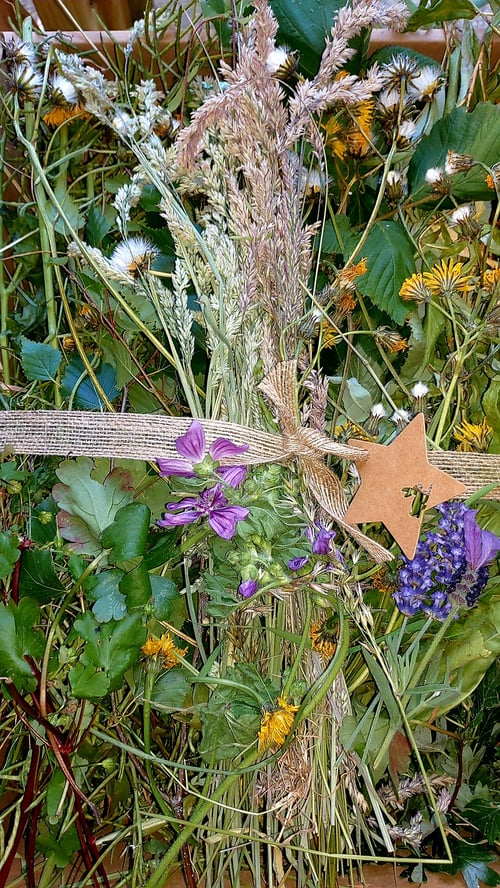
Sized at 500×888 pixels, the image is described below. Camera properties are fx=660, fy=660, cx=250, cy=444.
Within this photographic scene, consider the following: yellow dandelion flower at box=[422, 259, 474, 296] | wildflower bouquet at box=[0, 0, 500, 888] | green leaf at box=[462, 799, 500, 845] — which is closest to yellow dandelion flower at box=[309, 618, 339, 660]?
wildflower bouquet at box=[0, 0, 500, 888]

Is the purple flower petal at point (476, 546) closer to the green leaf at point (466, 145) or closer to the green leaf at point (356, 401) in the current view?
the green leaf at point (356, 401)

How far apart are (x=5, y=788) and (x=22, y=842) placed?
7 centimetres

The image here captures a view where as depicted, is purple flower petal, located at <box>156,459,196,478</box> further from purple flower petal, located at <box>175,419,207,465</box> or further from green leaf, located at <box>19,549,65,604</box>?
green leaf, located at <box>19,549,65,604</box>

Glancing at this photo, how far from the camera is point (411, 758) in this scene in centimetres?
69

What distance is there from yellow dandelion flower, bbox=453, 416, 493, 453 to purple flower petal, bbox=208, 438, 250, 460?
0.76 ft

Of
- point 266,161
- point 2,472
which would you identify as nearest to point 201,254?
point 266,161

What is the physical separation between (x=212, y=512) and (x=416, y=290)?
31cm

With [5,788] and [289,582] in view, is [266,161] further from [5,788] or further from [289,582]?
[5,788]

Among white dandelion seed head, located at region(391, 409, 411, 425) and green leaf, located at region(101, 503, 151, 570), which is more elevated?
white dandelion seed head, located at region(391, 409, 411, 425)

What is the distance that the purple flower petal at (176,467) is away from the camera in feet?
1.72

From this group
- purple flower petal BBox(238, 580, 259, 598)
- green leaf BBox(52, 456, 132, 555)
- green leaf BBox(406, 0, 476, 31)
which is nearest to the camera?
purple flower petal BBox(238, 580, 259, 598)

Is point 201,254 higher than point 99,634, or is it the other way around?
point 201,254

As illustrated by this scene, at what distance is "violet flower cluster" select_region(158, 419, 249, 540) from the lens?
508mm

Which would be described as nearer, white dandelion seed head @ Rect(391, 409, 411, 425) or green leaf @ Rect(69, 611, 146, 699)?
green leaf @ Rect(69, 611, 146, 699)
